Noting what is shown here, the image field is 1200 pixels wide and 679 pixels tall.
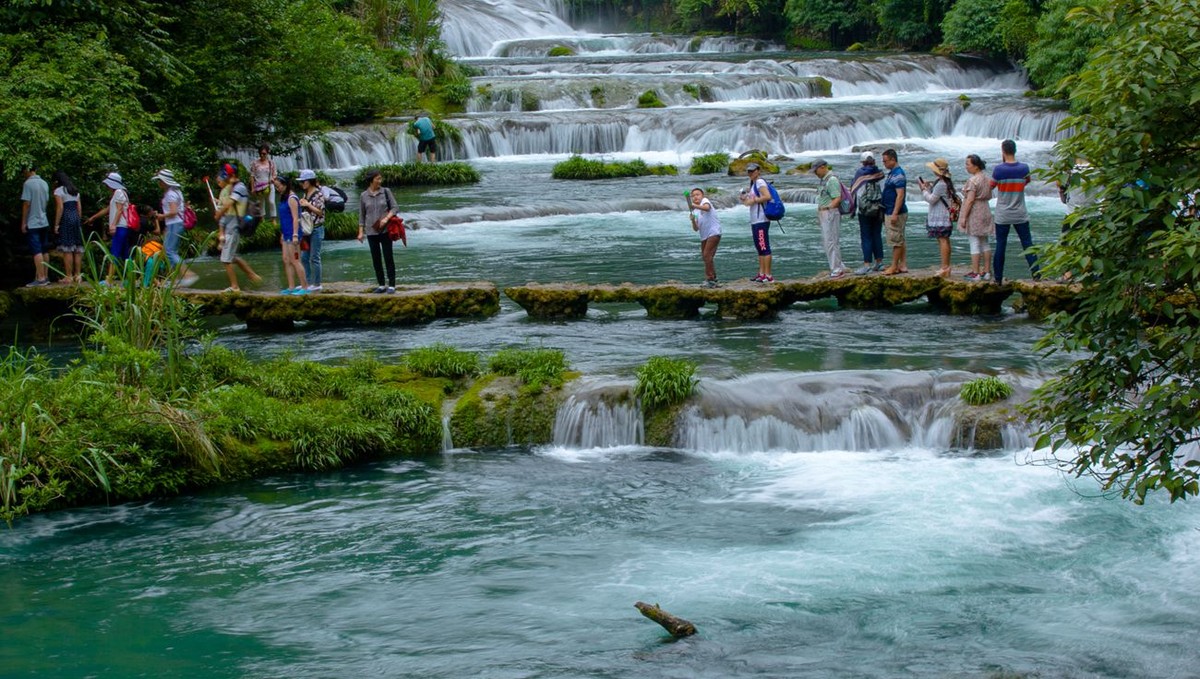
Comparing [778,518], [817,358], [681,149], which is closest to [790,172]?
[681,149]

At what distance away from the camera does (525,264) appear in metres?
21.4

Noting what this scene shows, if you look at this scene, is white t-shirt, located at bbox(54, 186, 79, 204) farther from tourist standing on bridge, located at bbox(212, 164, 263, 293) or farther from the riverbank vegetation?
the riverbank vegetation

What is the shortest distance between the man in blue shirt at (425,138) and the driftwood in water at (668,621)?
27525mm

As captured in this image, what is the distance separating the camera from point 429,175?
32531 mm

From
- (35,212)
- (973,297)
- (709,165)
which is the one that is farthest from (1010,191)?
(709,165)

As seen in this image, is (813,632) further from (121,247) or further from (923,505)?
(121,247)

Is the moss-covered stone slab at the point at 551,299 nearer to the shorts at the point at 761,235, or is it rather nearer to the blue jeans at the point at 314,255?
the shorts at the point at 761,235

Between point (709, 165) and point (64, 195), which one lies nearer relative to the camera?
point (64, 195)

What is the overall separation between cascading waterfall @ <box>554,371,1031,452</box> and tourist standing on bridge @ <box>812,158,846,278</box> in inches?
154

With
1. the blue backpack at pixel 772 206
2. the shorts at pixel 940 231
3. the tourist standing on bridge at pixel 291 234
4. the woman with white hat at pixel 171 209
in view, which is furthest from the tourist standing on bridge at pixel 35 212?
the shorts at pixel 940 231

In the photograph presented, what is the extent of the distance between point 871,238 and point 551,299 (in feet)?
14.3

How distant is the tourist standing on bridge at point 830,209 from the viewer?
1611 cm

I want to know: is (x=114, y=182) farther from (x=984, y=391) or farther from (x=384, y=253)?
(x=984, y=391)

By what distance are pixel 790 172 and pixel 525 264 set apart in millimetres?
11670
